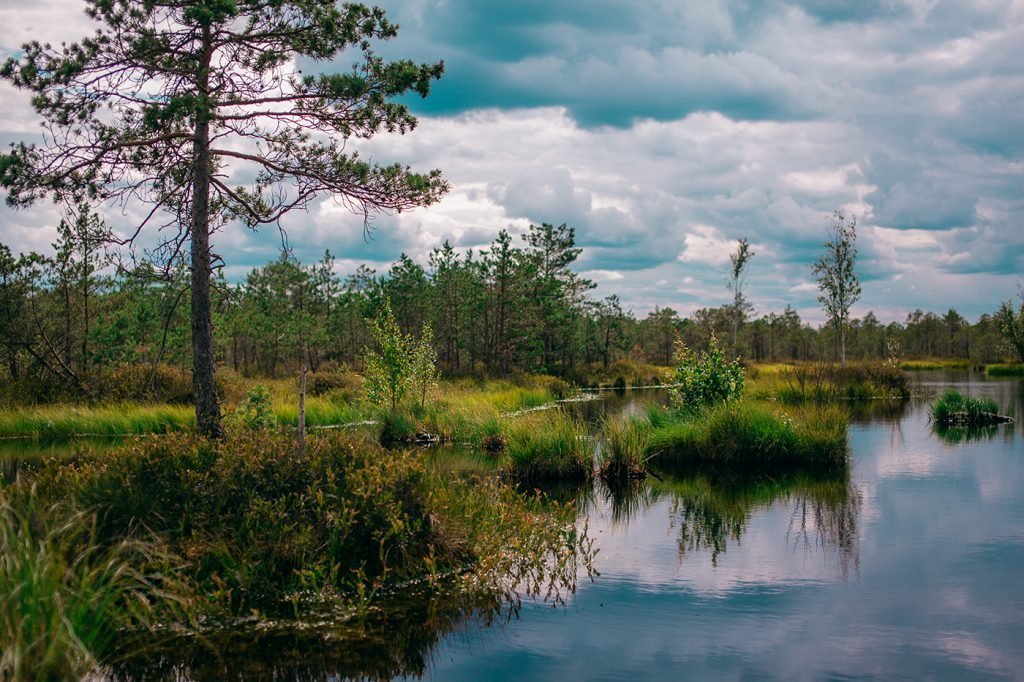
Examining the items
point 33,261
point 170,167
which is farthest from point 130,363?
point 170,167

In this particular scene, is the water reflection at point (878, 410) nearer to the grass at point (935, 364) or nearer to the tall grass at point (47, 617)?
the tall grass at point (47, 617)

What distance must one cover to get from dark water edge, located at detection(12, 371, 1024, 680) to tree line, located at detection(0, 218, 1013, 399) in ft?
27.3

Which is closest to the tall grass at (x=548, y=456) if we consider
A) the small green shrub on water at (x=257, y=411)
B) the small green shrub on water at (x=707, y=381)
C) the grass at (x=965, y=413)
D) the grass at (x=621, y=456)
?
the grass at (x=621, y=456)

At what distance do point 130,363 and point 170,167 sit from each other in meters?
20.7

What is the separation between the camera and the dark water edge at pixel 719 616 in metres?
7.29

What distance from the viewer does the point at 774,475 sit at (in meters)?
17.8

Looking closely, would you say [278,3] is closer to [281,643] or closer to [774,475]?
[281,643]

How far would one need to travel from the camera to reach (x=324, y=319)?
67062mm

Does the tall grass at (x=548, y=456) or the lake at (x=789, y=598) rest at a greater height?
the tall grass at (x=548, y=456)

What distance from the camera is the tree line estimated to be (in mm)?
30031

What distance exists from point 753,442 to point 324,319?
53.2m

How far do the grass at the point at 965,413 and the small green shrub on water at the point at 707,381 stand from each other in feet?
38.9

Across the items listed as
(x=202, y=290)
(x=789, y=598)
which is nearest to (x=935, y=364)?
(x=789, y=598)

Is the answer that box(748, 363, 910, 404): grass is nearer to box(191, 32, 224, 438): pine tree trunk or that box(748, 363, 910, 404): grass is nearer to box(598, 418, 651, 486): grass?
box(598, 418, 651, 486): grass
